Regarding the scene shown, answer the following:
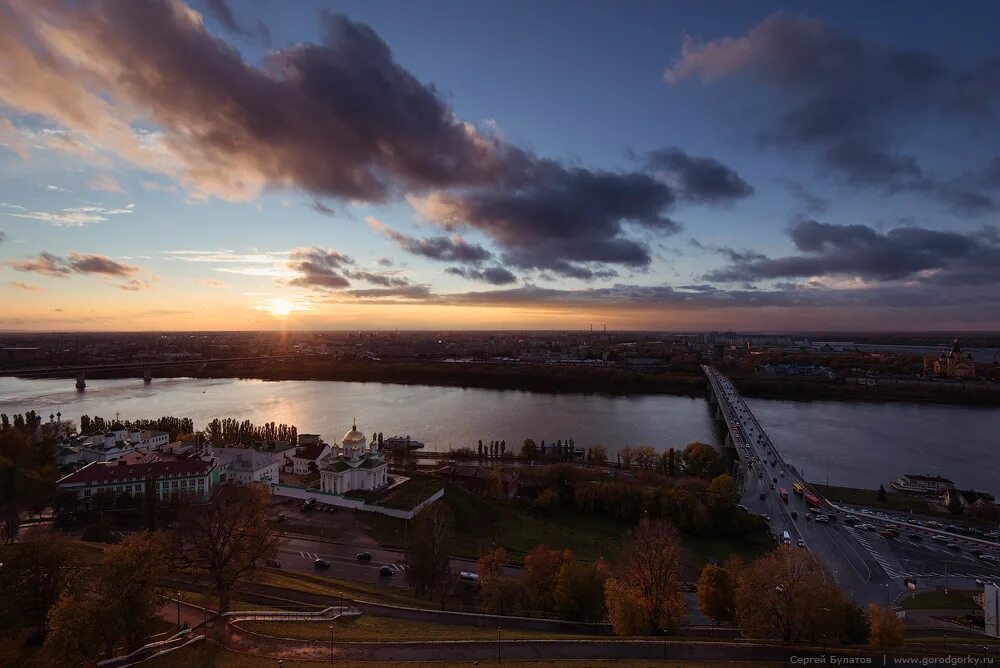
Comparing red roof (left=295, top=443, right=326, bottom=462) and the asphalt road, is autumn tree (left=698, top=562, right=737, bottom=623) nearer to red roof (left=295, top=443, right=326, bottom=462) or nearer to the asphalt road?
the asphalt road

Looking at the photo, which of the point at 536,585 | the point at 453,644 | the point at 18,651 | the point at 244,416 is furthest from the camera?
the point at 244,416

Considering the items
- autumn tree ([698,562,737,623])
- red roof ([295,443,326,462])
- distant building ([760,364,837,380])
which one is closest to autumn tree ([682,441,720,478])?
autumn tree ([698,562,737,623])

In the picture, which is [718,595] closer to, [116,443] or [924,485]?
[924,485]

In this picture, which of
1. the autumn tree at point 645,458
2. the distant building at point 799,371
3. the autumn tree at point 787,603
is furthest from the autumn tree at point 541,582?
the distant building at point 799,371

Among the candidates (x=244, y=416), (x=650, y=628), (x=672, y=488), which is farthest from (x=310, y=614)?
(x=244, y=416)

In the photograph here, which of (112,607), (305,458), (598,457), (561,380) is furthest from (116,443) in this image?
(561,380)

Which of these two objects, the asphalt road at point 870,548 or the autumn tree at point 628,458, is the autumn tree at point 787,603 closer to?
the asphalt road at point 870,548

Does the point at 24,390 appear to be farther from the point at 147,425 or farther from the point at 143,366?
the point at 147,425
